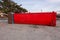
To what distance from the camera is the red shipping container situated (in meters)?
20.6

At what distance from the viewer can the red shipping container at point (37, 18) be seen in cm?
2064

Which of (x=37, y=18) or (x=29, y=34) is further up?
(x=37, y=18)

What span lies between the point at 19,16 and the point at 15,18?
60 cm

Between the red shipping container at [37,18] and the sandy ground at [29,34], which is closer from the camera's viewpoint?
the sandy ground at [29,34]

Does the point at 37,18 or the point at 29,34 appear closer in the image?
the point at 29,34

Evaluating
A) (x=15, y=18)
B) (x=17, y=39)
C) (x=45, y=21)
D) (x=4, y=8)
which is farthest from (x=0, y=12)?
(x=17, y=39)


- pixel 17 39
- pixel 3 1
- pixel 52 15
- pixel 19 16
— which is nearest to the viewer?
pixel 17 39

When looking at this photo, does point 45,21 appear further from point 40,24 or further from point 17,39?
point 17,39

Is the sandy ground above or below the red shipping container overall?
below

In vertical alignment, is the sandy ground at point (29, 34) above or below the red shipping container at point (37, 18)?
below

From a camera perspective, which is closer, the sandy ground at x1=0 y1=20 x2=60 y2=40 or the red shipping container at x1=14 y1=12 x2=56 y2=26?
the sandy ground at x1=0 y1=20 x2=60 y2=40

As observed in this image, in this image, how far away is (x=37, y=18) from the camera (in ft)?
71.5

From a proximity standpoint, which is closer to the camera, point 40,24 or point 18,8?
point 40,24

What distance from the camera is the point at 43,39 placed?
11.5m
